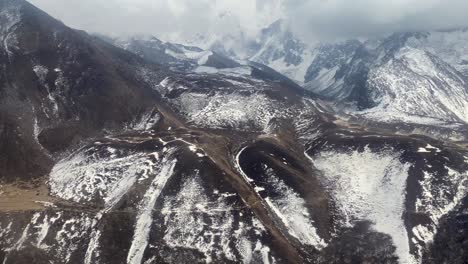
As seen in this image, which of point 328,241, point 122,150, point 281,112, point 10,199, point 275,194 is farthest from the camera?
point 281,112

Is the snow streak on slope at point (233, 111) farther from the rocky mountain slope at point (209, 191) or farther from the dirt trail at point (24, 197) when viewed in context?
the dirt trail at point (24, 197)

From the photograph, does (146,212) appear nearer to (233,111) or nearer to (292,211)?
(292,211)

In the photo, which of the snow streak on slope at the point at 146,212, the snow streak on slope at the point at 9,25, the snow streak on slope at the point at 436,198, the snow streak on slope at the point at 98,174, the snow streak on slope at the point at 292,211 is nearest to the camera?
the snow streak on slope at the point at 146,212

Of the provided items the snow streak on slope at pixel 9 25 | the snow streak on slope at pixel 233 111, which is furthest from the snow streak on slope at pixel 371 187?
the snow streak on slope at pixel 9 25

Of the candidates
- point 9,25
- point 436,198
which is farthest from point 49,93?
point 436,198

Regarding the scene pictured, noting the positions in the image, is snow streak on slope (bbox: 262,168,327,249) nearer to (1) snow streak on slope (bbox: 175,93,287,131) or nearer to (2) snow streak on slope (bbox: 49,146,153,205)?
(2) snow streak on slope (bbox: 49,146,153,205)

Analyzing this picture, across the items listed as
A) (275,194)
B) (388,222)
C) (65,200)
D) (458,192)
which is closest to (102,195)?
(65,200)

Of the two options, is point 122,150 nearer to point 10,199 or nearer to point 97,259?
point 10,199
